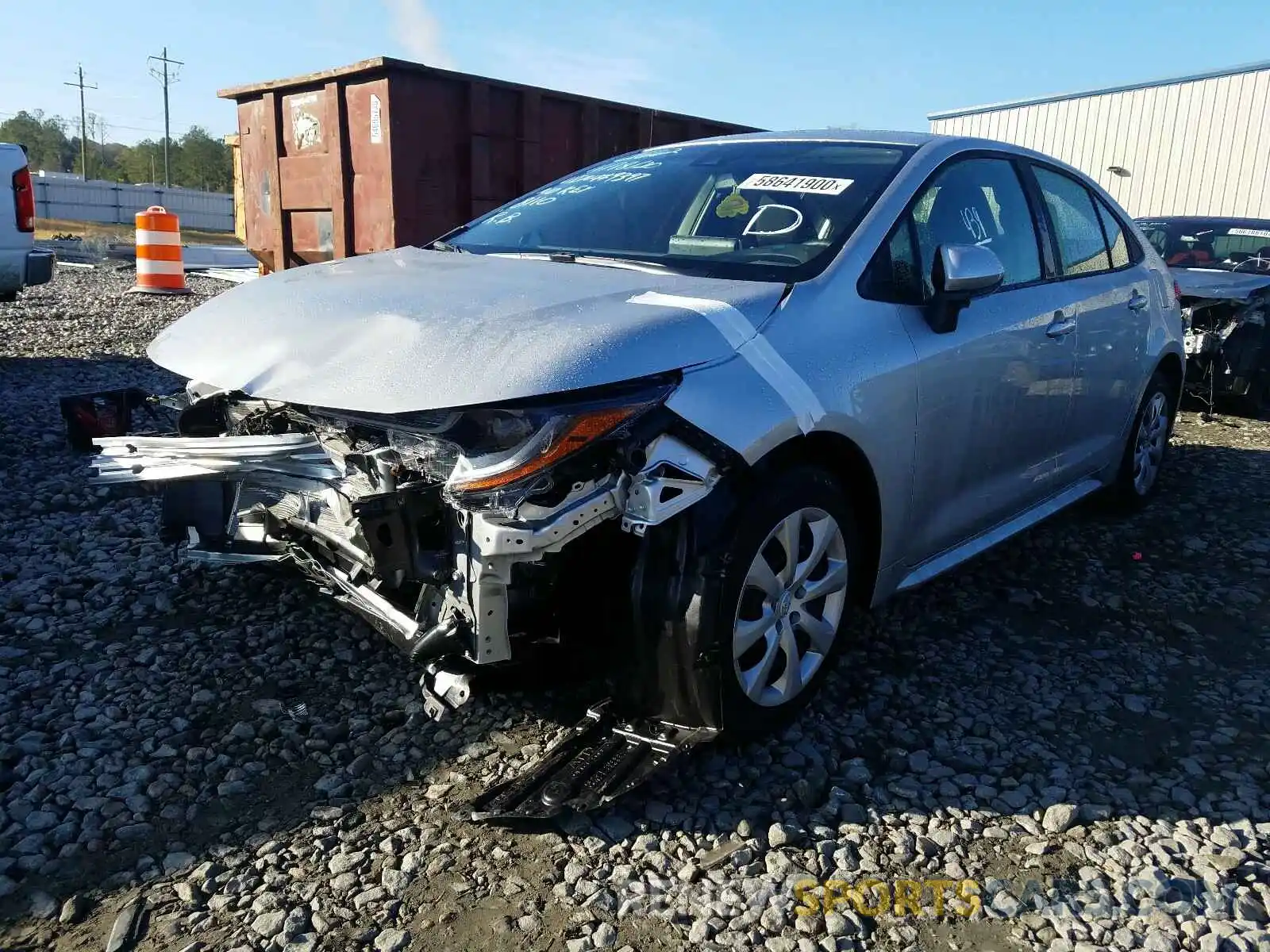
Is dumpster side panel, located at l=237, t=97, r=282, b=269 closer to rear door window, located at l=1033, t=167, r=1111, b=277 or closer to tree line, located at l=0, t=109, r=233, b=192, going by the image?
rear door window, located at l=1033, t=167, r=1111, b=277

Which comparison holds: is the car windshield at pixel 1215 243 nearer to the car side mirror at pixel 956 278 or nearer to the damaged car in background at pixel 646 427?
the damaged car in background at pixel 646 427

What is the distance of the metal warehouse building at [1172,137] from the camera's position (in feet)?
57.9

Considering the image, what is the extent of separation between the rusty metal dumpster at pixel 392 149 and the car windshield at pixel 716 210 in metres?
3.72

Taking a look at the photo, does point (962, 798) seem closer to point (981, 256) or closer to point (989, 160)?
point (981, 256)

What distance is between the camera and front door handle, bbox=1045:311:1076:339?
383 centimetres

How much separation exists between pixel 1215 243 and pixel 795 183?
21.3 ft

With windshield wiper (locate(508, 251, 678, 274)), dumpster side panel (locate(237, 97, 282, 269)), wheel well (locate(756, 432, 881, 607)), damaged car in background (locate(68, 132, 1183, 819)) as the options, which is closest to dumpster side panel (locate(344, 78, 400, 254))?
dumpster side panel (locate(237, 97, 282, 269))

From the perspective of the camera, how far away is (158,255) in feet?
41.9

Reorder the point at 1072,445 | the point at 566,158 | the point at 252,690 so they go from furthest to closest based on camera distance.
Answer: the point at 566,158
the point at 1072,445
the point at 252,690

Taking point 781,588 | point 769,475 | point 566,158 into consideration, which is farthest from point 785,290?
point 566,158

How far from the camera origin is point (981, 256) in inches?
124

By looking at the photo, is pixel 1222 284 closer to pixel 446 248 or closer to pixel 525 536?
pixel 446 248

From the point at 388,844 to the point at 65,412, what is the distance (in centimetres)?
397

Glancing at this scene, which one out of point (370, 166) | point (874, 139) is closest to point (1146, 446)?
point (874, 139)
